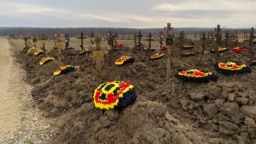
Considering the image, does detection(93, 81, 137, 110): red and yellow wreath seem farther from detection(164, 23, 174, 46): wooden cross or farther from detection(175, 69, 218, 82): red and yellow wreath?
detection(164, 23, 174, 46): wooden cross

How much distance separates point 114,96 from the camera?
466 inches

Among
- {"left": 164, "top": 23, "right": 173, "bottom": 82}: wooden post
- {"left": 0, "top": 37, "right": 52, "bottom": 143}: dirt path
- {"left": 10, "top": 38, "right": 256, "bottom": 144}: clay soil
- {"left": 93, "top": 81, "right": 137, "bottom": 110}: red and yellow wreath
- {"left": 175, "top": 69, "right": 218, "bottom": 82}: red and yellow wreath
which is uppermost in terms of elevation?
{"left": 164, "top": 23, "right": 173, "bottom": 82}: wooden post

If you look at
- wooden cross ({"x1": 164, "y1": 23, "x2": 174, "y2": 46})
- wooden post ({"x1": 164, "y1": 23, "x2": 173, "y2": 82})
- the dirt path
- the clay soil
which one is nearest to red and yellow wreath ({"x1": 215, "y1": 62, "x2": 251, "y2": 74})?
the clay soil

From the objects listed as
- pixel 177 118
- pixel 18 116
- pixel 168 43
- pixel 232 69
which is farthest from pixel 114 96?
pixel 232 69

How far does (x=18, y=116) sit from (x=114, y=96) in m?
6.16

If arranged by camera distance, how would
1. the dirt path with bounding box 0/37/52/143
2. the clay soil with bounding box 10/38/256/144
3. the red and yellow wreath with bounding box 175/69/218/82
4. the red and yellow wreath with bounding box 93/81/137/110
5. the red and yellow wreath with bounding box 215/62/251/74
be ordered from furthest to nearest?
the red and yellow wreath with bounding box 215/62/251/74, the dirt path with bounding box 0/37/52/143, the red and yellow wreath with bounding box 175/69/218/82, the red and yellow wreath with bounding box 93/81/137/110, the clay soil with bounding box 10/38/256/144

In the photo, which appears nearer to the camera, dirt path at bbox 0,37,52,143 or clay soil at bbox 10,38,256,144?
clay soil at bbox 10,38,256,144

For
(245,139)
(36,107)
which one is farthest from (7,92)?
(245,139)

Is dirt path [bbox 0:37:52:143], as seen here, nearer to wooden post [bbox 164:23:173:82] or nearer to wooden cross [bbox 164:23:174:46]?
wooden post [bbox 164:23:173:82]

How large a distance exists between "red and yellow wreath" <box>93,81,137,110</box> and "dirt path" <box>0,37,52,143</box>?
9.00ft

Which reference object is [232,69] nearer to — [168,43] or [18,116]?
[168,43]

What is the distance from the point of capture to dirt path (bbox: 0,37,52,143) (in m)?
13.6

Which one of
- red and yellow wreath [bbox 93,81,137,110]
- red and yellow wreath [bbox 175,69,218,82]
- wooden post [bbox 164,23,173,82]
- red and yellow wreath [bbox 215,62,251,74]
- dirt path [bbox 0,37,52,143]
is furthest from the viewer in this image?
red and yellow wreath [bbox 215,62,251,74]

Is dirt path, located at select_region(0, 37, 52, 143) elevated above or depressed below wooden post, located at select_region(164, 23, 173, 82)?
below
